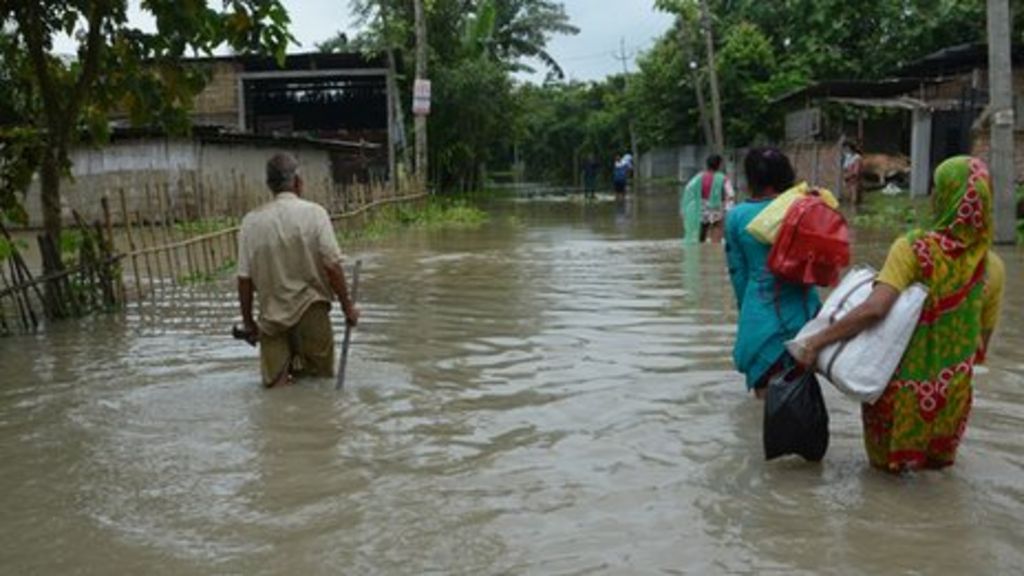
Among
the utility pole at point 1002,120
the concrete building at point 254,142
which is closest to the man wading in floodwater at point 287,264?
the concrete building at point 254,142

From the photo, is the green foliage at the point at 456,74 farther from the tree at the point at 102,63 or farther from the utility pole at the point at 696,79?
the tree at the point at 102,63

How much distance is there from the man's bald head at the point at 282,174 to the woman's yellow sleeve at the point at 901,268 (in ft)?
10.7

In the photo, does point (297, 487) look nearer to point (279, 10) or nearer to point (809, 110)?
point (279, 10)

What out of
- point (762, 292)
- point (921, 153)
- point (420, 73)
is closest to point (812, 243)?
point (762, 292)

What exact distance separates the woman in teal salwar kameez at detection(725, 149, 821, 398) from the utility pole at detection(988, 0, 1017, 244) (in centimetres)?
901

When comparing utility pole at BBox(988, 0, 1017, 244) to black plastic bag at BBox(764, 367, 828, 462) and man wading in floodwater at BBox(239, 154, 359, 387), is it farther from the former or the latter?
black plastic bag at BBox(764, 367, 828, 462)

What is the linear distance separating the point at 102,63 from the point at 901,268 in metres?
7.67

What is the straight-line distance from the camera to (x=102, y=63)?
9.41 meters

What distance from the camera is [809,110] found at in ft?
89.7

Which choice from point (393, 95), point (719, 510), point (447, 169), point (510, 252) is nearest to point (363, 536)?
point (719, 510)

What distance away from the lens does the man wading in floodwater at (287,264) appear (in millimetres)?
5832

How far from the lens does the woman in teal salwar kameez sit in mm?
5164

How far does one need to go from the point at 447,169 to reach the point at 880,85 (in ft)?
53.3

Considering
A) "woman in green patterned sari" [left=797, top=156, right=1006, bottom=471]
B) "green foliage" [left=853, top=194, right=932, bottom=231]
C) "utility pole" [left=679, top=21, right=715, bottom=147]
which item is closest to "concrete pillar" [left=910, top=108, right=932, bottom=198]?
"green foliage" [left=853, top=194, right=932, bottom=231]
